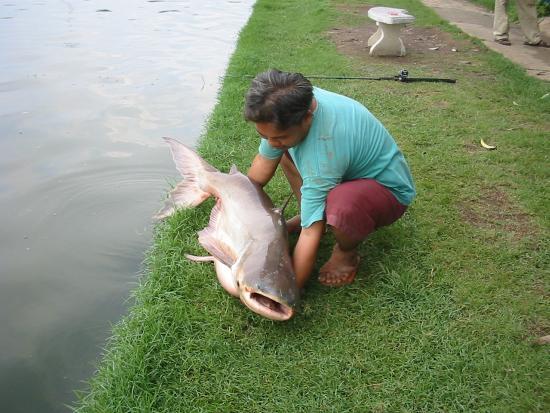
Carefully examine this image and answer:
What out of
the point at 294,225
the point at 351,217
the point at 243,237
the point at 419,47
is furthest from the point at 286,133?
the point at 419,47

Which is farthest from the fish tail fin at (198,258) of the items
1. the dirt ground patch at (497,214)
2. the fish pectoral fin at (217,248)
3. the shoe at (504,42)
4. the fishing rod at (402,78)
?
the shoe at (504,42)

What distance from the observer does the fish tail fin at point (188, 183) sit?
12.6ft

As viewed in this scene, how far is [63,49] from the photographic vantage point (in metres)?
8.49

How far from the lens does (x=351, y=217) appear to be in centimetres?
294

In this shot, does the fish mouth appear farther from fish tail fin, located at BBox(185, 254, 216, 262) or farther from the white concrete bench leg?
the white concrete bench leg

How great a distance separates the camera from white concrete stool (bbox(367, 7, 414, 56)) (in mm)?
8125

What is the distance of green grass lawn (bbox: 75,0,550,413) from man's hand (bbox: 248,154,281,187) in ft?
2.08

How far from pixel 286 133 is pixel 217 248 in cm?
91

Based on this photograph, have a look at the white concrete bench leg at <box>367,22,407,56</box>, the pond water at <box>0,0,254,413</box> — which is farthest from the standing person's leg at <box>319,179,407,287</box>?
the white concrete bench leg at <box>367,22,407,56</box>

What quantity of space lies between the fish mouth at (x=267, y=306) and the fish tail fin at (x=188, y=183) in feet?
3.96

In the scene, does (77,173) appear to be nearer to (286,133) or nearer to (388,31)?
(286,133)

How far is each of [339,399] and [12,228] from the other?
2.77m

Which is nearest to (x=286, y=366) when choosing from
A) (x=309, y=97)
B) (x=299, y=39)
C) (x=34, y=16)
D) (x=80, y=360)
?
(x=80, y=360)

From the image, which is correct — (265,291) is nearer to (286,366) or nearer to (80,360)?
(286,366)
